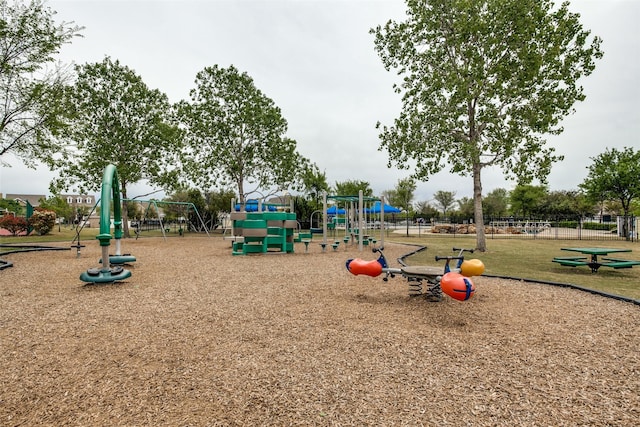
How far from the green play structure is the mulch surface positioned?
21.3 ft

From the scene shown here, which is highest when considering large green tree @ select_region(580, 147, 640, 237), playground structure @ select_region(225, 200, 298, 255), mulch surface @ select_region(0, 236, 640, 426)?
large green tree @ select_region(580, 147, 640, 237)

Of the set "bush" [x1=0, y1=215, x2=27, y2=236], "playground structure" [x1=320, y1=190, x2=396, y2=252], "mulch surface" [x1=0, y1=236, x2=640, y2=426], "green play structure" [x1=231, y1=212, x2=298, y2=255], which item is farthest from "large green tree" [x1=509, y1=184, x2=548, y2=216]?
"bush" [x1=0, y1=215, x2=27, y2=236]

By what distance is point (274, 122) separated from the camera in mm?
25422

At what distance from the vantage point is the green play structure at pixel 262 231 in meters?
12.9

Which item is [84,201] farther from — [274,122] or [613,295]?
[613,295]

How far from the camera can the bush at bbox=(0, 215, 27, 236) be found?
25469mm

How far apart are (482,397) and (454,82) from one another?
12477 mm

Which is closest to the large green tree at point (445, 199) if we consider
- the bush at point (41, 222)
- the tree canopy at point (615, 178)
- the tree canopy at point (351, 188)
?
the tree canopy at point (351, 188)

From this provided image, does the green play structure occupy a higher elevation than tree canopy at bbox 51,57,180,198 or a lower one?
lower

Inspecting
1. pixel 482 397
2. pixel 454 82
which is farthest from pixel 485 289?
pixel 454 82

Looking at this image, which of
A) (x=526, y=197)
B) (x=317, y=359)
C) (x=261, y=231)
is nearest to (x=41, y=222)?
(x=261, y=231)

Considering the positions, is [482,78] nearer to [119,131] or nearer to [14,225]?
[119,131]

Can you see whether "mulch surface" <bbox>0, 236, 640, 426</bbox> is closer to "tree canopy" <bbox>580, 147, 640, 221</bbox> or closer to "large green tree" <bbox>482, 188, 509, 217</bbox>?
"tree canopy" <bbox>580, 147, 640, 221</bbox>

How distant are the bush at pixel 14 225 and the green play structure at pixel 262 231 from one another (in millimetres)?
21772
